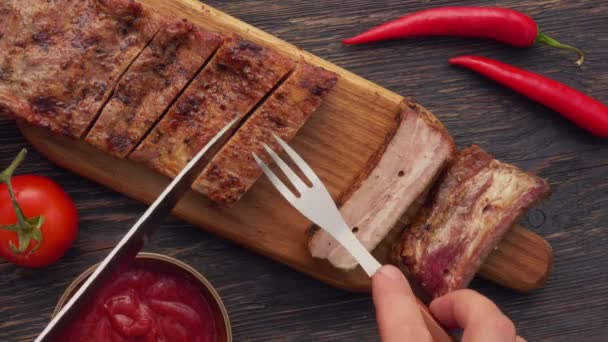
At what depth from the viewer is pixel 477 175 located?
4348 mm

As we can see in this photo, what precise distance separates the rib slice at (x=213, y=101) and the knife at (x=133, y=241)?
0.55 ft

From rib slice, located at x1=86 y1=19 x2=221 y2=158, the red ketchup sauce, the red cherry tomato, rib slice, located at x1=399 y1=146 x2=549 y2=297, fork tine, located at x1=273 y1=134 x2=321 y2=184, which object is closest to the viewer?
the red ketchup sauce

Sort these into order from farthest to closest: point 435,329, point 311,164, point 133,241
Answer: point 311,164 < point 133,241 < point 435,329

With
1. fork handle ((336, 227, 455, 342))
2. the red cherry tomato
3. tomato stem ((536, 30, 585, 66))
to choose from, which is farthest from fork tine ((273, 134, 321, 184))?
tomato stem ((536, 30, 585, 66))

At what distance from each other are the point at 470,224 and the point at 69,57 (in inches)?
114

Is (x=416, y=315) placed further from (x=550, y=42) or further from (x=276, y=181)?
(x=550, y=42)

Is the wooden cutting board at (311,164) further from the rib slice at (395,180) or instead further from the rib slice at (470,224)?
the rib slice at (470,224)

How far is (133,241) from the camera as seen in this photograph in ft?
11.8

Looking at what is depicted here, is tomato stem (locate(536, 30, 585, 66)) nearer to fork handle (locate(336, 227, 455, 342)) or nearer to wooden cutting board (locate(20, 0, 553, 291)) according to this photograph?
wooden cutting board (locate(20, 0, 553, 291))

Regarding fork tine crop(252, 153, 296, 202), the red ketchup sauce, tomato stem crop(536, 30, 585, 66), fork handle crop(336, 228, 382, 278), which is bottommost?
the red ketchup sauce

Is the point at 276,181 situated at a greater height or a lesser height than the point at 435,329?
greater

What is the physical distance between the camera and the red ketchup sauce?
12.2 ft

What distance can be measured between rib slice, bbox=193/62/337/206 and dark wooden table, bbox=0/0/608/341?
25.6 inches

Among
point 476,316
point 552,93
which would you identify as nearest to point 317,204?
point 476,316
